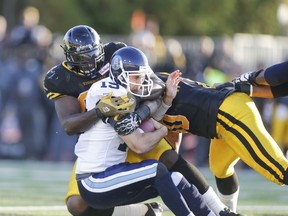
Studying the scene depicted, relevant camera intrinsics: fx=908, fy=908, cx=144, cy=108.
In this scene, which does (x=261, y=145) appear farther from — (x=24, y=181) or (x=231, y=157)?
(x=24, y=181)

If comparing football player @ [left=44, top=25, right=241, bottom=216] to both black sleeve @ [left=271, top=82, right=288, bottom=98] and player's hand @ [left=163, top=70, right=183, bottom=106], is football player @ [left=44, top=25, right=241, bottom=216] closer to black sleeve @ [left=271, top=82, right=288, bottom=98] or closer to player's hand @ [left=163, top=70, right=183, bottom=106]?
player's hand @ [left=163, top=70, right=183, bottom=106]

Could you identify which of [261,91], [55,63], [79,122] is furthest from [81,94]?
[55,63]

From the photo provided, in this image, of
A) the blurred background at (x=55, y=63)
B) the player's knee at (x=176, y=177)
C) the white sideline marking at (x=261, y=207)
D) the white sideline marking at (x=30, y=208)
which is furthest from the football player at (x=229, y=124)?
the blurred background at (x=55, y=63)

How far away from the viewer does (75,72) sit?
6629 millimetres

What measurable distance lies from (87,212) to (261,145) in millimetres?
1279

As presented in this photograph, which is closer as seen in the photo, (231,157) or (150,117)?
(150,117)

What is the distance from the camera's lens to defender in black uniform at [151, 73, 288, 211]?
613cm

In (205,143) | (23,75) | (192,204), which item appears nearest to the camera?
(192,204)

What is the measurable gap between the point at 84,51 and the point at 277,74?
4.53ft

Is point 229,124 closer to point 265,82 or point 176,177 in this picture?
point 265,82

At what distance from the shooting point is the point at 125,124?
19.2 ft

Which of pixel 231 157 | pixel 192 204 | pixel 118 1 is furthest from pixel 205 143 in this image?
pixel 118 1

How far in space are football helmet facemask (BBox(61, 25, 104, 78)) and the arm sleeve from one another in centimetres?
121

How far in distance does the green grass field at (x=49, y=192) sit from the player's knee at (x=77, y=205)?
0.92m
